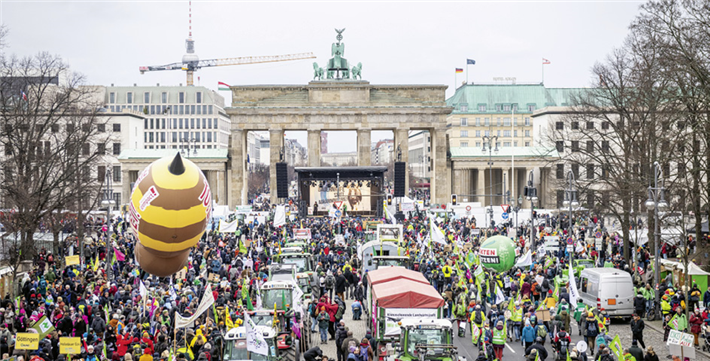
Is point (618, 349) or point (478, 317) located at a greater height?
point (618, 349)

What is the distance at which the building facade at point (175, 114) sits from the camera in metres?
147

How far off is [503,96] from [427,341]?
116 m

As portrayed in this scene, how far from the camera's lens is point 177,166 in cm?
1606

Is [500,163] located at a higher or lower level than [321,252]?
higher

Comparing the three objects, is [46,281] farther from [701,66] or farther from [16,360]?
[701,66]

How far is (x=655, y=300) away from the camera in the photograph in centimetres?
2922

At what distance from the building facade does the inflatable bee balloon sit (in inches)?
5171

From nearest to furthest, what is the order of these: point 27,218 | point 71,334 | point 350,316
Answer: point 71,334, point 350,316, point 27,218

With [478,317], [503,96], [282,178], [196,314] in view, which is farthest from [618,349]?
[503,96]

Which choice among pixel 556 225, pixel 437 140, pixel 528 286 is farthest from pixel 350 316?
pixel 437 140

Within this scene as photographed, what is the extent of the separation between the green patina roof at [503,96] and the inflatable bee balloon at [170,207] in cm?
11532

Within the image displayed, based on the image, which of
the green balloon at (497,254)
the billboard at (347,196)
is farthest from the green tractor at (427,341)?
the billboard at (347,196)

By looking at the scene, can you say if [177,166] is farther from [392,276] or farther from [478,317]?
[478,317]

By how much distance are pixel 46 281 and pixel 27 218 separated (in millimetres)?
5264
